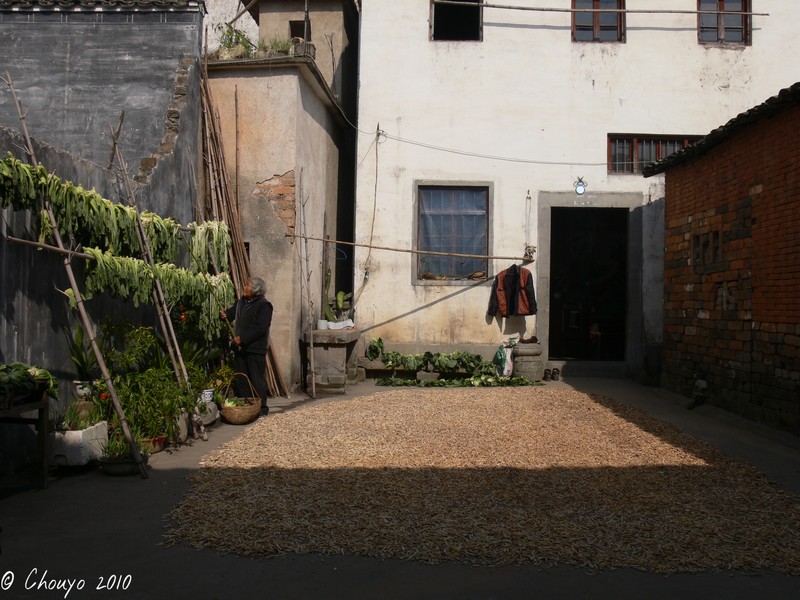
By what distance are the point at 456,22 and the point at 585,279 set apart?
6203 millimetres

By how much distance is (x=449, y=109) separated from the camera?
43.4 ft

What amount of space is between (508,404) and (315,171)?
5.10m

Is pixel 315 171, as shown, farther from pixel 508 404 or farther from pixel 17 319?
pixel 17 319

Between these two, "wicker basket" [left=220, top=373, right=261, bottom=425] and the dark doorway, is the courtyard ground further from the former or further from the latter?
the dark doorway

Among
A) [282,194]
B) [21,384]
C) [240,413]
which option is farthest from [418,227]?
[21,384]

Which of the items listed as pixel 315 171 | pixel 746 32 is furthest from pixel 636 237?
pixel 315 171

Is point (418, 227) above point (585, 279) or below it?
above

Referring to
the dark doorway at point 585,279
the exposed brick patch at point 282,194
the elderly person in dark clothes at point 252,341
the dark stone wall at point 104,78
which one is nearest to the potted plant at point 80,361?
the elderly person in dark clothes at point 252,341

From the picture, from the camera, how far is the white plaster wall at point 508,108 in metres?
13.1

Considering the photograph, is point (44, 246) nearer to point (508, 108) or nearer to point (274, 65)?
point (274, 65)

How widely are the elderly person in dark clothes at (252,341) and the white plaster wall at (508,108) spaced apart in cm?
399

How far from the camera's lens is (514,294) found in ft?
42.0

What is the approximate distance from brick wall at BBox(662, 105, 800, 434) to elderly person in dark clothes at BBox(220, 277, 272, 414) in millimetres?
6072

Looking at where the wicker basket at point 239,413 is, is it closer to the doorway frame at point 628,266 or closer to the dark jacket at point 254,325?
the dark jacket at point 254,325
